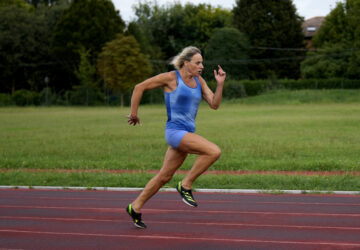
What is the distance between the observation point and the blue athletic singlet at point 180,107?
621cm

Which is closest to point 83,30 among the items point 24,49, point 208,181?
point 24,49

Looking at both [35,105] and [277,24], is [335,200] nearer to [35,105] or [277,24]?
[35,105]

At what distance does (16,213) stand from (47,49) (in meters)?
71.0

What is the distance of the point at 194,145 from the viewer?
6102 millimetres

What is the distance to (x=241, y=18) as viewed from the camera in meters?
77.4

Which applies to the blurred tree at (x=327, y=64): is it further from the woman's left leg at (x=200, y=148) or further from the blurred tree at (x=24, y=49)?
the woman's left leg at (x=200, y=148)

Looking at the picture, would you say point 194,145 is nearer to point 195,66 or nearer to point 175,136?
point 175,136

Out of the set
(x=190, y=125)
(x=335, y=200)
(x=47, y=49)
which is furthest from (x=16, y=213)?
(x=47, y=49)

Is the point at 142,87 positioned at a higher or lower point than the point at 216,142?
higher

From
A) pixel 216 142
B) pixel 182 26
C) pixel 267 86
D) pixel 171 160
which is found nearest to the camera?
pixel 171 160

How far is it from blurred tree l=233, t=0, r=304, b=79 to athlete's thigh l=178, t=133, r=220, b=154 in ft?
231

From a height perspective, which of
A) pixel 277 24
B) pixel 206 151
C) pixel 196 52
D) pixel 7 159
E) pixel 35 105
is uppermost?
pixel 277 24

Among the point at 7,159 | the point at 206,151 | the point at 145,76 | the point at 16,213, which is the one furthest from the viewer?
the point at 145,76

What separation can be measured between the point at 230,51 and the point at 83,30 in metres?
20.1
